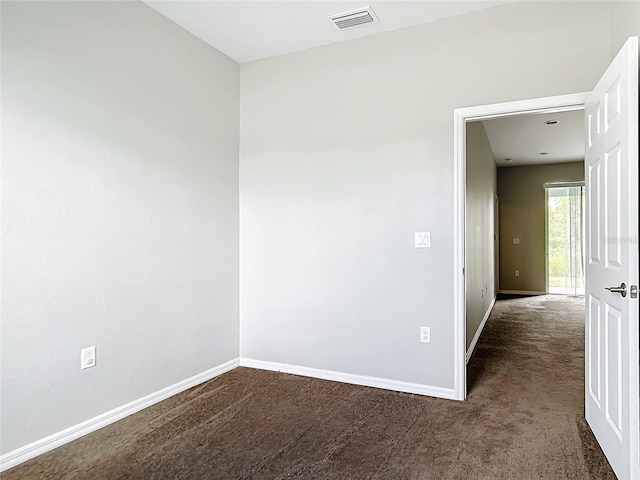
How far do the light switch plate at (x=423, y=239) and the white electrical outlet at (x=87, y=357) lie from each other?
2.28 meters

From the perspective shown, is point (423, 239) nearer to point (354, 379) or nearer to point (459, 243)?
point (459, 243)

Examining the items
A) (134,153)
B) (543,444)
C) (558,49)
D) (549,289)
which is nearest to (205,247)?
(134,153)

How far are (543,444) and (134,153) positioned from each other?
10.1 feet

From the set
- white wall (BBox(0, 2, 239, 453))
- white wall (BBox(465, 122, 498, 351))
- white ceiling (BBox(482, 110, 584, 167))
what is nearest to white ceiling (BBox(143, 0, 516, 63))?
white wall (BBox(0, 2, 239, 453))

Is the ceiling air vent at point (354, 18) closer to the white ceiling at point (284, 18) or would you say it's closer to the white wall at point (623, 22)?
the white ceiling at point (284, 18)

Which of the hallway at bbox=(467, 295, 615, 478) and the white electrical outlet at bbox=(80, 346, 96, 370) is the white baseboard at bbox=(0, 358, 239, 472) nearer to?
the white electrical outlet at bbox=(80, 346, 96, 370)

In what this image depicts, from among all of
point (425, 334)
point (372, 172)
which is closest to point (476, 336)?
point (425, 334)

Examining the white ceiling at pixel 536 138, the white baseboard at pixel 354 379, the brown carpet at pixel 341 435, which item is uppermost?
the white ceiling at pixel 536 138

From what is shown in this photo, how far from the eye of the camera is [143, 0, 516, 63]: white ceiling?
113 inches

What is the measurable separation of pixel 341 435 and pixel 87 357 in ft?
5.19

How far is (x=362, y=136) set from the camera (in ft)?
11.0

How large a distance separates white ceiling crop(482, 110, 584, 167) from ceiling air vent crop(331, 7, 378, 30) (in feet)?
6.83

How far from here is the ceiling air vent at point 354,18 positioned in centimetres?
296

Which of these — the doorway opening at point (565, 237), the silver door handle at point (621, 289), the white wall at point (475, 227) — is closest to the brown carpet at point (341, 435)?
the silver door handle at point (621, 289)
